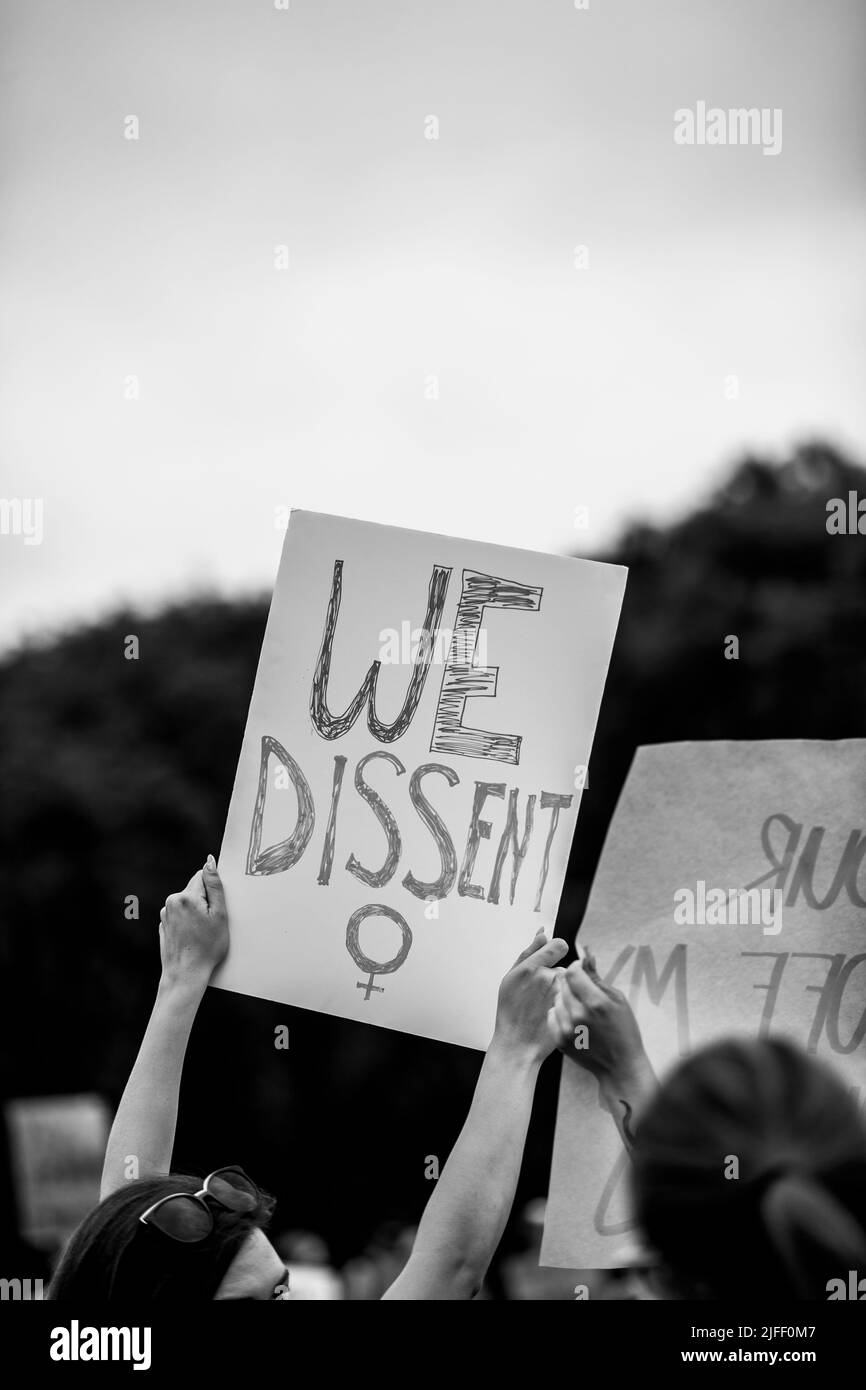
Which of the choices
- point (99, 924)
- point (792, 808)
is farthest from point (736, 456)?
point (792, 808)

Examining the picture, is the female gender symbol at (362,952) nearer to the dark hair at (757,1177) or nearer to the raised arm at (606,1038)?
the raised arm at (606,1038)

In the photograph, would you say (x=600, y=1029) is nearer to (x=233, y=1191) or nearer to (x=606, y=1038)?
(x=606, y=1038)

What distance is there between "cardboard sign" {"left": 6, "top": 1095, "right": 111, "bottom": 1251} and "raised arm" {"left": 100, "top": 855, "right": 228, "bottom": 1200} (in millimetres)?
11182

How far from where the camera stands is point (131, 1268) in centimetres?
173

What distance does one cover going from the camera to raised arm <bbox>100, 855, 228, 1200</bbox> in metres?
2.06

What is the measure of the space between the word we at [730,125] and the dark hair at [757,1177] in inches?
90.8

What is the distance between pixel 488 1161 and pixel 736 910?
0.62 m
